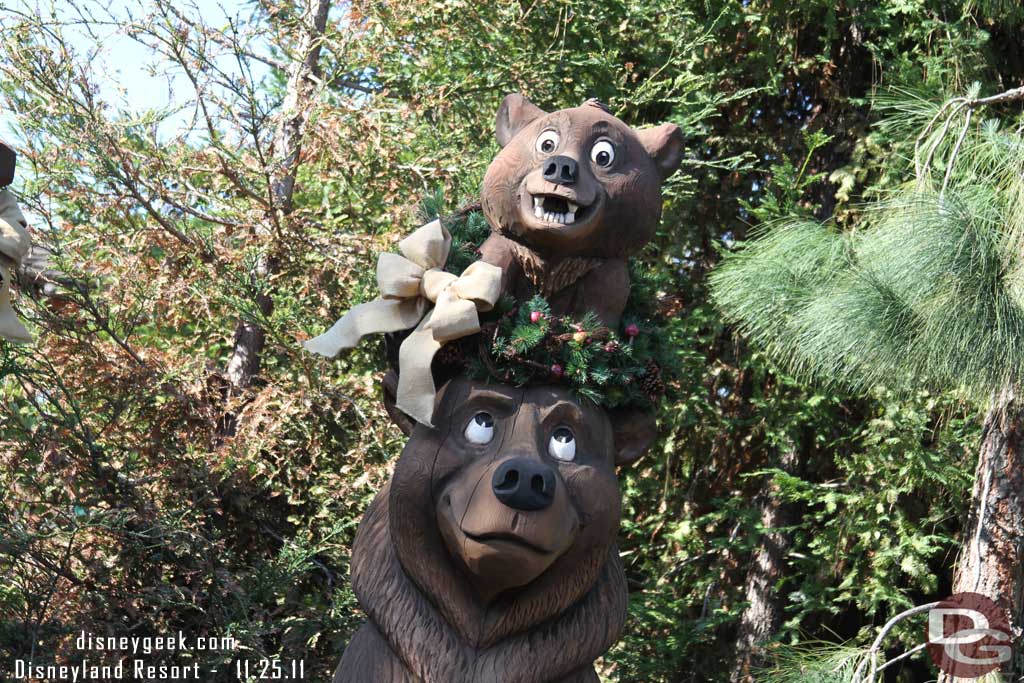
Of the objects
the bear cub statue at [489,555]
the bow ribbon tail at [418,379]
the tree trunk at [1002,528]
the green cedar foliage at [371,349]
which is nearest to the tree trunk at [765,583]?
the green cedar foliage at [371,349]

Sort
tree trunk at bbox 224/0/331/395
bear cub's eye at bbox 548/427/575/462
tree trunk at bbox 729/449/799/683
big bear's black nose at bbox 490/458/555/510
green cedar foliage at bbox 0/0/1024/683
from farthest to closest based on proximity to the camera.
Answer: tree trunk at bbox 224/0/331/395, tree trunk at bbox 729/449/799/683, green cedar foliage at bbox 0/0/1024/683, bear cub's eye at bbox 548/427/575/462, big bear's black nose at bbox 490/458/555/510

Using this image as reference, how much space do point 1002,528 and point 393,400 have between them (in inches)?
77.9

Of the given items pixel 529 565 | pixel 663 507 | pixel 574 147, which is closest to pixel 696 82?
pixel 663 507

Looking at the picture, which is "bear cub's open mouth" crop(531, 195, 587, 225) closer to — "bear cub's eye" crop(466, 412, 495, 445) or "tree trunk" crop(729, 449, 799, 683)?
"bear cub's eye" crop(466, 412, 495, 445)

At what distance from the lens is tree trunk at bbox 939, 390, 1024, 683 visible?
3525mm

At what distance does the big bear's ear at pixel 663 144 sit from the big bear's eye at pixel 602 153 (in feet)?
0.44

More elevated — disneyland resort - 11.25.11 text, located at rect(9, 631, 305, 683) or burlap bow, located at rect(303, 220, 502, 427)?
burlap bow, located at rect(303, 220, 502, 427)

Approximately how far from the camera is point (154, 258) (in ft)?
16.0

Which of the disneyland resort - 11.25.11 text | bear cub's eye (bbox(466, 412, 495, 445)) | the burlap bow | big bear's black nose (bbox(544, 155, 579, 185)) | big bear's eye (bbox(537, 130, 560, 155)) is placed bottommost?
bear cub's eye (bbox(466, 412, 495, 445))

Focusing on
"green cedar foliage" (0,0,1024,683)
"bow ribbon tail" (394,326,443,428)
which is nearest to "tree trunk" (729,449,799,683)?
"green cedar foliage" (0,0,1024,683)

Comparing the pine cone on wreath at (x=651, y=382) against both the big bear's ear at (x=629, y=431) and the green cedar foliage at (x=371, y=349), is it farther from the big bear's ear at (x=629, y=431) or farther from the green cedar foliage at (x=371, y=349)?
the green cedar foliage at (x=371, y=349)

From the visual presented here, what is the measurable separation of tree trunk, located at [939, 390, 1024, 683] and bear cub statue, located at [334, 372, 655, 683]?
1.43 metres

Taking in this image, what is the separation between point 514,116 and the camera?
10.1 ft

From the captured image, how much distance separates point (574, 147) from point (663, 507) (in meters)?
2.58
